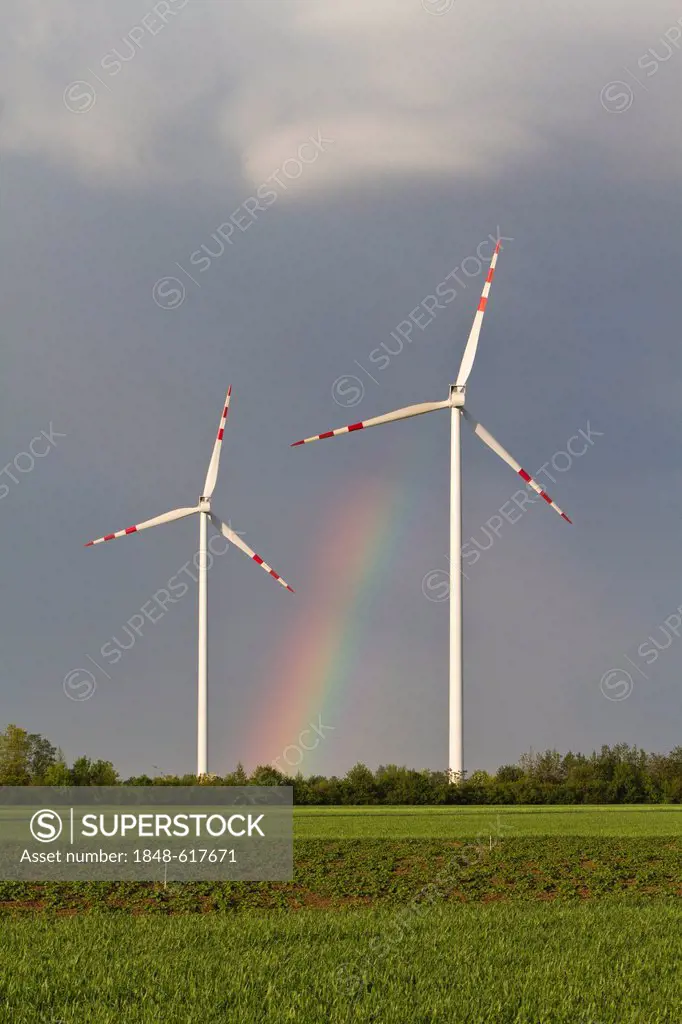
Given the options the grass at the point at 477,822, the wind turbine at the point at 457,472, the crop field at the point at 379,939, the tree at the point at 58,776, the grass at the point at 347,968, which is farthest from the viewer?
the tree at the point at 58,776

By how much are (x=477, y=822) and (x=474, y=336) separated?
26319 mm

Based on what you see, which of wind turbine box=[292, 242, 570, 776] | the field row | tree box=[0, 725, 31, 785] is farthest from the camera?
tree box=[0, 725, 31, 785]

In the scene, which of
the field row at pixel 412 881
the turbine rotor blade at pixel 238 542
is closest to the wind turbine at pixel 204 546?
the turbine rotor blade at pixel 238 542

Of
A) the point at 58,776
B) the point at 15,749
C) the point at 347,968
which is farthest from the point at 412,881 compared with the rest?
the point at 15,749

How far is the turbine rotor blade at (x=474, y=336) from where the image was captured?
56219mm

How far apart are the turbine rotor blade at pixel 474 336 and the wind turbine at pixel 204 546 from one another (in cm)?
1475

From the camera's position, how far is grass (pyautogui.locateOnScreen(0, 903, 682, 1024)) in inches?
553

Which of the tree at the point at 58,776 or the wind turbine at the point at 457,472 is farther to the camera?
the tree at the point at 58,776

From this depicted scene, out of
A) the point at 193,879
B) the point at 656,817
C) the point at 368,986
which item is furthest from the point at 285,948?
the point at 656,817

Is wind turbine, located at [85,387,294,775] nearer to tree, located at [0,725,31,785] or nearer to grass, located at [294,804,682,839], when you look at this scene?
grass, located at [294,804,682,839]

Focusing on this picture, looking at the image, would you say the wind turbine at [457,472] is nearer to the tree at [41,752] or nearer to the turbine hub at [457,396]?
the turbine hub at [457,396]

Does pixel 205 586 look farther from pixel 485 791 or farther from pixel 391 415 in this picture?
pixel 485 791

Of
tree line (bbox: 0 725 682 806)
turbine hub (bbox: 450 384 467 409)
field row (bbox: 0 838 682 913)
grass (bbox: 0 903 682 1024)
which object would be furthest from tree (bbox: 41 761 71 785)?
grass (bbox: 0 903 682 1024)

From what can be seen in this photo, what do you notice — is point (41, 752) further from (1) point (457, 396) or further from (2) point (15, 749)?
(1) point (457, 396)
